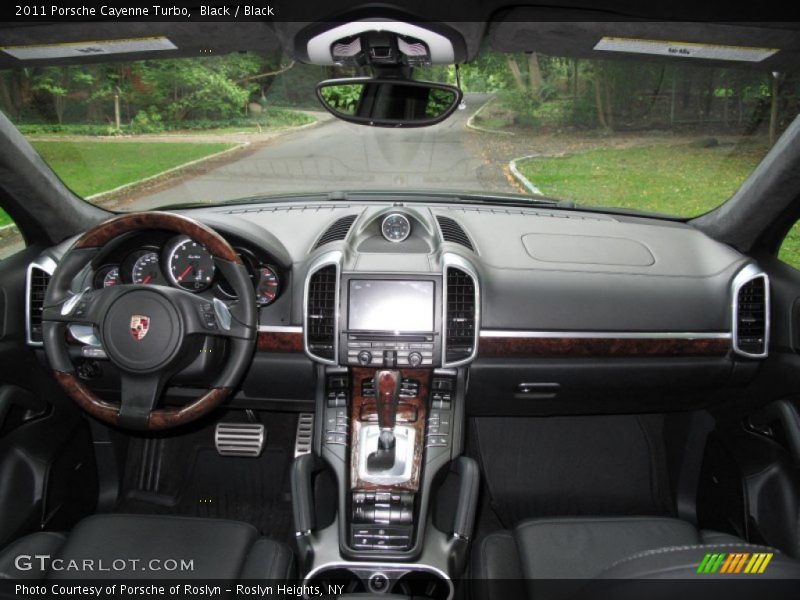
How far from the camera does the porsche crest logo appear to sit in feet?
7.51

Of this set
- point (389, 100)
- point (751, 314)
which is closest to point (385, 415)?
point (389, 100)

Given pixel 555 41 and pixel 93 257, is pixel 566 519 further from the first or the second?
pixel 93 257

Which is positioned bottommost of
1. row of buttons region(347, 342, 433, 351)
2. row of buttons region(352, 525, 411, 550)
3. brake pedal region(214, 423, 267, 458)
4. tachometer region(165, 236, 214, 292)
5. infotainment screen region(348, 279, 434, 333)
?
brake pedal region(214, 423, 267, 458)

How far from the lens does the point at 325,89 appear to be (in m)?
2.80

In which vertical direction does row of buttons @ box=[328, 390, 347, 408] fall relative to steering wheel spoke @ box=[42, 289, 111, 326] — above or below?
below

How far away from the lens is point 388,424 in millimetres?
2750

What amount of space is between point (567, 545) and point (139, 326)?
5.60ft

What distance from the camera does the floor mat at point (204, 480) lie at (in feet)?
12.1

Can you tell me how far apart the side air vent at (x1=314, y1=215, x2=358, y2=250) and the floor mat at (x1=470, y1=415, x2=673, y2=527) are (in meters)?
1.48

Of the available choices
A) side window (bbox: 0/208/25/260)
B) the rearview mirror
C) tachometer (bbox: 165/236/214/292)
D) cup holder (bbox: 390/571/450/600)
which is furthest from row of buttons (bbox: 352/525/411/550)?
side window (bbox: 0/208/25/260)

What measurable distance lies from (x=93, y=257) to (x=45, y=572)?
1084 mm

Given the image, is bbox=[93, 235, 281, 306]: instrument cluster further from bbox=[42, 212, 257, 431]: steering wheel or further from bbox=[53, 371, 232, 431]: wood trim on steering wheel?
bbox=[53, 371, 232, 431]: wood trim on steering wheel

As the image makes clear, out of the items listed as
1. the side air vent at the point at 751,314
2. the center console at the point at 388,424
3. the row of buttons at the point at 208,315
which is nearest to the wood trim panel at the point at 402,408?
the center console at the point at 388,424

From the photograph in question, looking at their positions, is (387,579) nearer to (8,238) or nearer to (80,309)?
(80,309)
